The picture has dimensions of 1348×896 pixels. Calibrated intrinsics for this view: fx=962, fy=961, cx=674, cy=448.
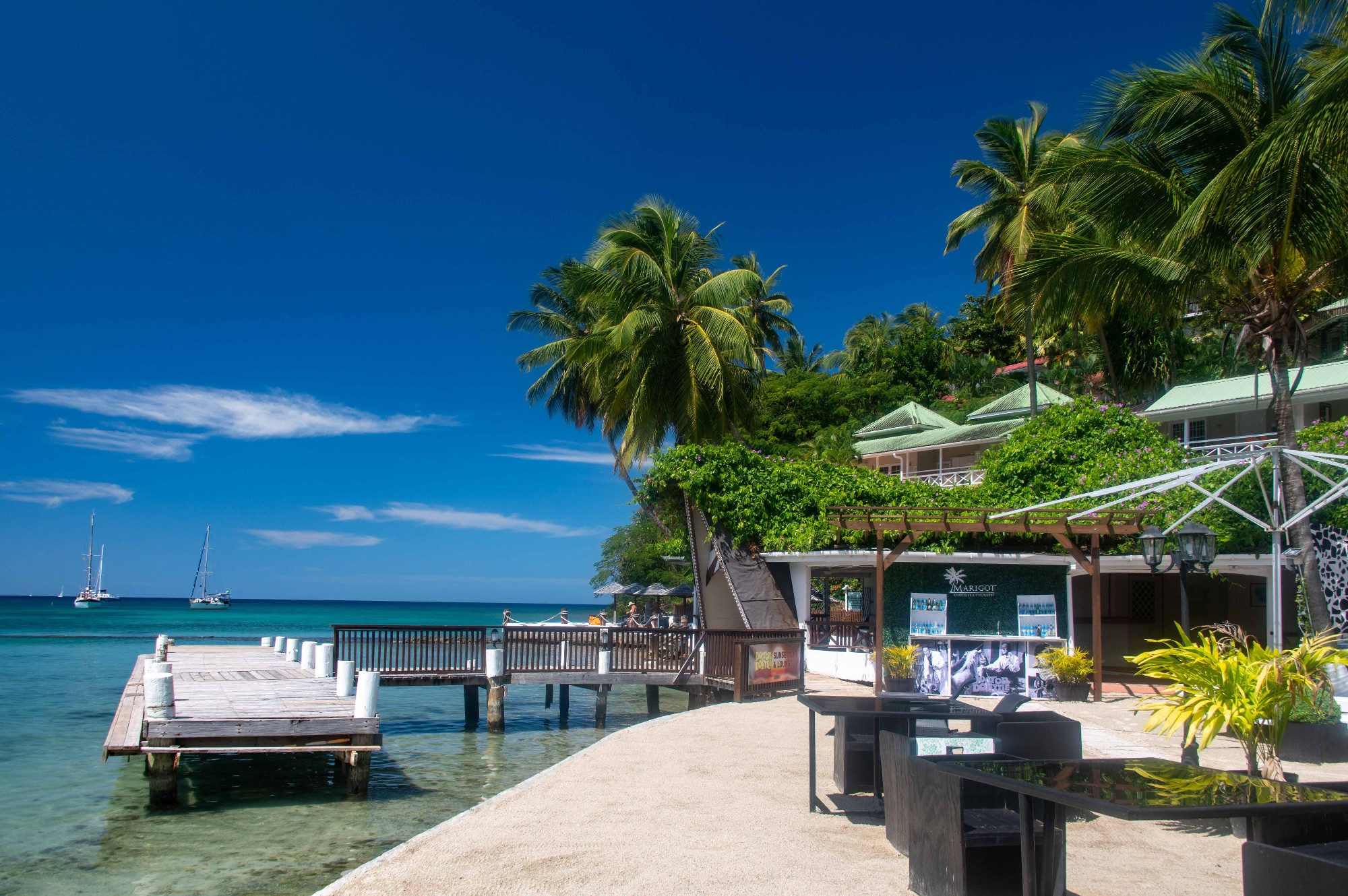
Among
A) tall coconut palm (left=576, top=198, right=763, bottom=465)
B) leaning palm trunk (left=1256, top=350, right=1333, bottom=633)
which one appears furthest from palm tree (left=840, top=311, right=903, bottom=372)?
leaning palm trunk (left=1256, top=350, right=1333, bottom=633)

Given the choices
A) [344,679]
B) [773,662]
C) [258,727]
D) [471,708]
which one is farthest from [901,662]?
[258,727]

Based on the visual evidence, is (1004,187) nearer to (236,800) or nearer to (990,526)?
(990,526)

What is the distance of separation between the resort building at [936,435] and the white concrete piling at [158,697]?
23.1m

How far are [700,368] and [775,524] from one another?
5159 millimetres

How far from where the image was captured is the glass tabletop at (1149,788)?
381cm

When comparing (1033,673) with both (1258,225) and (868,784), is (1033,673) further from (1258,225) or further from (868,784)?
(868,784)

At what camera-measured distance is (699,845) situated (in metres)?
6.68

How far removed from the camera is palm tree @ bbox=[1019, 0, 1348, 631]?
40.1ft

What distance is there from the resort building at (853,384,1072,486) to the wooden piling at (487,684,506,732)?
53.1ft

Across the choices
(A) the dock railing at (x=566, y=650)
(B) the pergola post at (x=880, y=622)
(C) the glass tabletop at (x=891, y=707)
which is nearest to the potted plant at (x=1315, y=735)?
(C) the glass tabletop at (x=891, y=707)

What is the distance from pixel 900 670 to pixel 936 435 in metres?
18.8

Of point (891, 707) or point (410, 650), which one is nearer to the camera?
point (891, 707)

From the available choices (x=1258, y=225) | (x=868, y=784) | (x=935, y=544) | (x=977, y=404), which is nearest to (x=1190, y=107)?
(x=1258, y=225)

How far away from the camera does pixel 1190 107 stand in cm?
1353
